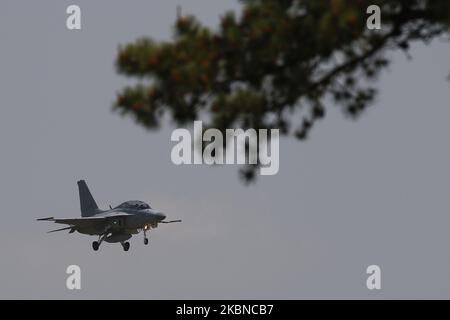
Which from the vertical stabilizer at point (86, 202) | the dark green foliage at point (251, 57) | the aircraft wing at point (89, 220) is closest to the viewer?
the dark green foliage at point (251, 57)

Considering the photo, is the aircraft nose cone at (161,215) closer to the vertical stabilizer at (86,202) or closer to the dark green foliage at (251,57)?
the vertical stabilizer at (86,202)

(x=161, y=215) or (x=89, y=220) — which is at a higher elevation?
(x=161, y=215)

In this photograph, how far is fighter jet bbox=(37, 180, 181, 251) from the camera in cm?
6134

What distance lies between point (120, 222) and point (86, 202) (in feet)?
35.7

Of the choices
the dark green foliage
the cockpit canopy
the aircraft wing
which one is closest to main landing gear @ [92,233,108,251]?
the aircraft wing

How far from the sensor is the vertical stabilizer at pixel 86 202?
72.6 m

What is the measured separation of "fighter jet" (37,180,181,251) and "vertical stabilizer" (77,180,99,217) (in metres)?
4.02

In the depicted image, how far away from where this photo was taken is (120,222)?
63.3 meters

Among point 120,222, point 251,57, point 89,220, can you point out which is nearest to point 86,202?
point 89,220

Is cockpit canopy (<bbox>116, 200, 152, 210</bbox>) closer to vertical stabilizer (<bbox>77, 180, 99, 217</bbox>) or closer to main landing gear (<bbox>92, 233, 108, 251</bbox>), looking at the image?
main landing gear (<bbox>92, 233, 108, 251</bbox>)

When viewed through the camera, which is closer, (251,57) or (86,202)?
(251,57)

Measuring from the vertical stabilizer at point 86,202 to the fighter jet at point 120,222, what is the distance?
402 cm

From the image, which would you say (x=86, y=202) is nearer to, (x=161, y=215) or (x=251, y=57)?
(x=161, y=215)

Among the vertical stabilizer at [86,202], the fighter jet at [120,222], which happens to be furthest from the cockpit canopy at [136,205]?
the vertical stabilizer at [86,202]
